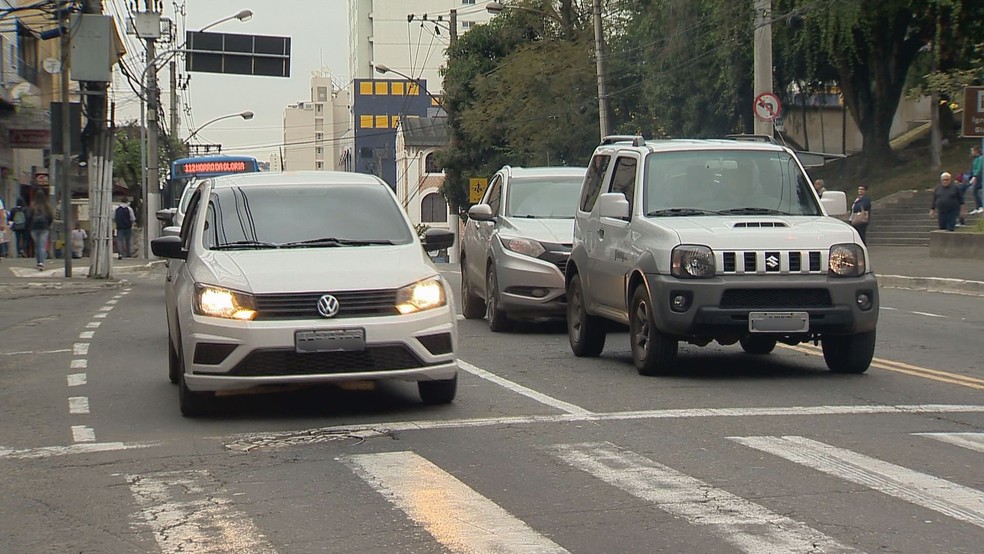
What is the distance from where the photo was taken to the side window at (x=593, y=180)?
12555mm

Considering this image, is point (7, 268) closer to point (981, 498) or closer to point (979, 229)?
point (979, 229)

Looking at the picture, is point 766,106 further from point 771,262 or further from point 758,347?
point 771,262

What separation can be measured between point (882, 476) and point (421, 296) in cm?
339

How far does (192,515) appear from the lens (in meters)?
6.15

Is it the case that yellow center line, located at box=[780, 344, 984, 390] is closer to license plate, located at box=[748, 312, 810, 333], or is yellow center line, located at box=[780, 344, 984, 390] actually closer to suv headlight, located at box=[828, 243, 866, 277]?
suv headlight, located at box=[828, 243, 866, 277]

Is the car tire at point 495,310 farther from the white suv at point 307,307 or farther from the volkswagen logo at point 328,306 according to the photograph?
the volkswagen logo at point 328,306

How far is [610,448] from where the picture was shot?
759 centimetres

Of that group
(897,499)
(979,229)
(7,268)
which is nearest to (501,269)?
(897,499)

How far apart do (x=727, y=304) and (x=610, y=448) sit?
284cm

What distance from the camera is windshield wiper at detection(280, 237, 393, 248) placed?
948 centimetres

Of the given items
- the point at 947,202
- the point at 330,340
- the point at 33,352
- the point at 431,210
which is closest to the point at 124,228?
the point at 947,202

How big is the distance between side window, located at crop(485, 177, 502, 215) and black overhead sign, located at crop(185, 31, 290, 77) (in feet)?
82.7

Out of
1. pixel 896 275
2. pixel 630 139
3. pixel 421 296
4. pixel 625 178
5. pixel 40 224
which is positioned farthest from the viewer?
pixel 40 224

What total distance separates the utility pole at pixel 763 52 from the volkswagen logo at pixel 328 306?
2025 centimetres
